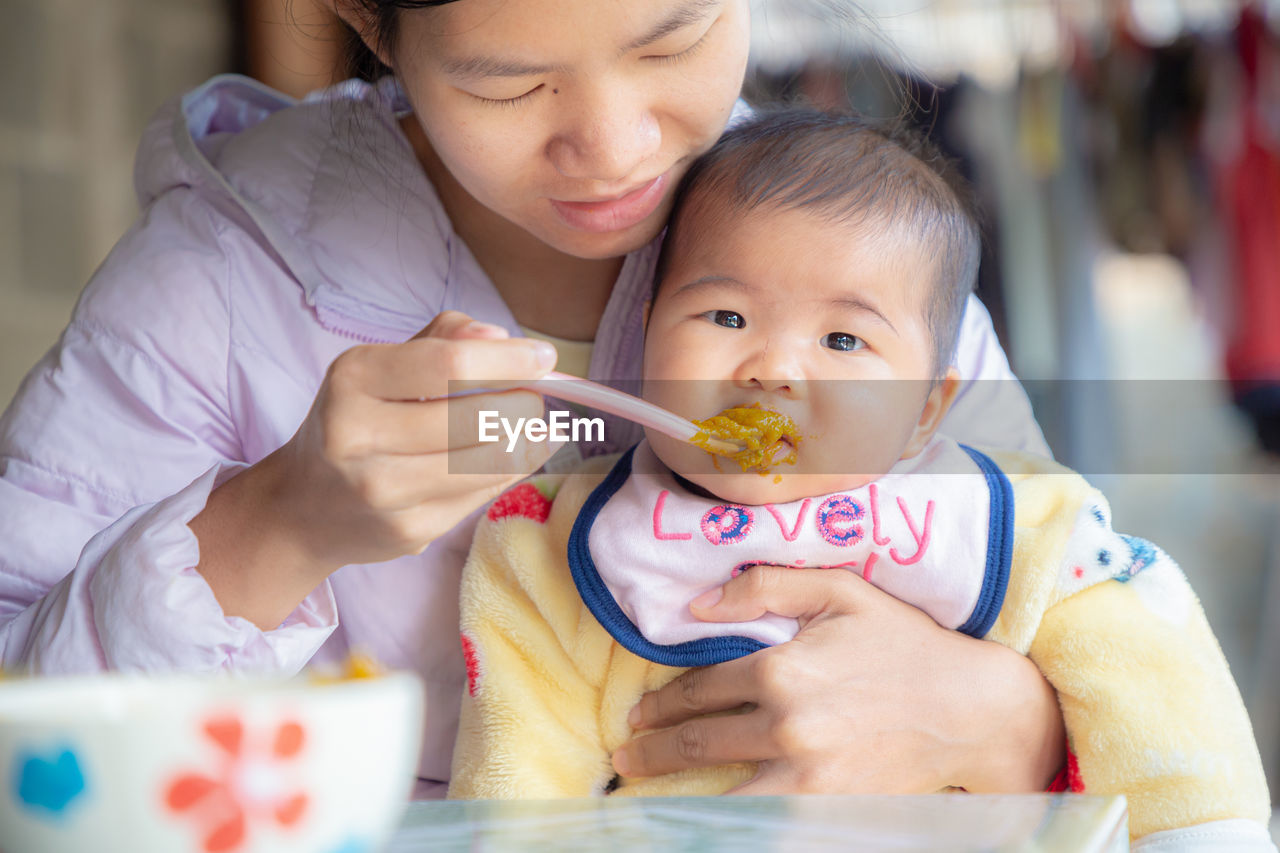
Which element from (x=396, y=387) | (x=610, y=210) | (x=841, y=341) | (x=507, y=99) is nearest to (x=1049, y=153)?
(x=841, y=341)

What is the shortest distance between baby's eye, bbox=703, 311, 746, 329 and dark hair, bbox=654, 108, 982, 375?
92 mm

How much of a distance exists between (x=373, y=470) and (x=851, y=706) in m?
0.46

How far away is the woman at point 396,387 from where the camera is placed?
2.48 feet

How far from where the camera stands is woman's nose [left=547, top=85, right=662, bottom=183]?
85 cm

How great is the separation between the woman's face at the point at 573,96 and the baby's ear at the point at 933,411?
0.34 m

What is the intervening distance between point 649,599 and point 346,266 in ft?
1.50

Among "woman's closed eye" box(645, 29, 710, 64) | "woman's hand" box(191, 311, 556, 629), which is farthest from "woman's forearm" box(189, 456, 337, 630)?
"woman's closed eye" box(645, 29, 710, 64)

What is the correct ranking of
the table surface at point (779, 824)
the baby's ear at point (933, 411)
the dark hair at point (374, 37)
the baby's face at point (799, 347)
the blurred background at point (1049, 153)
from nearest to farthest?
the table surface at point (779, 824) < the dark hair at point (374, 37) < the baby's face at point (799, 347) < the baby's ear at point (933, 411) < the blurred background at point (1049, 153)

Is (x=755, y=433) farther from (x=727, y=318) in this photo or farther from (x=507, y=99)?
(x=507, y=99)

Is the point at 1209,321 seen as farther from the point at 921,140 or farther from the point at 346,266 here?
the point at 346,266

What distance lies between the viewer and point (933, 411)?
3.68 feet

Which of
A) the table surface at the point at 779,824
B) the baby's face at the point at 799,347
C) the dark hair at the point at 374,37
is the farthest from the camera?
the baby's face at the point at 799,347

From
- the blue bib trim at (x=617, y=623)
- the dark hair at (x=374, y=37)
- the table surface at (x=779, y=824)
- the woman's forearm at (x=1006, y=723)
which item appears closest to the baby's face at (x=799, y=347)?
the blue bib trim at (x=617, y=623)

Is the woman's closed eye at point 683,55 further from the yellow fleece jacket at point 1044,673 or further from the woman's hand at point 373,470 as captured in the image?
the yellow fleece jacket at point 1044,673
